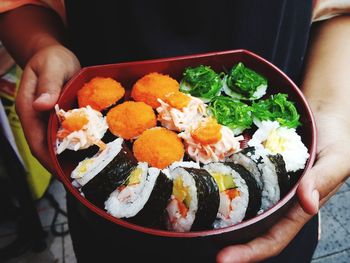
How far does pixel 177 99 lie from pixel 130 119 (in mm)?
179

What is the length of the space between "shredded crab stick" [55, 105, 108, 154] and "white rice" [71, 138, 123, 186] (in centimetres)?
5

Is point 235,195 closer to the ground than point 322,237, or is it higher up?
Result: higher up

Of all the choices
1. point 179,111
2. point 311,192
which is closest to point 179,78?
point 179,111

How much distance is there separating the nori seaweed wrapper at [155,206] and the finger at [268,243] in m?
0.20

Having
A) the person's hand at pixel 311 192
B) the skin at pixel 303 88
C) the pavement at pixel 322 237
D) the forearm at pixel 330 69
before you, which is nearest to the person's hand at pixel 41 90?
the skin at pixel 303 88

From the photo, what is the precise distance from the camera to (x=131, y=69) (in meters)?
1.40

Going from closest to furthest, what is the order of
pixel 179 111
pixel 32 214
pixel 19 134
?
pixel 179 111, pixel 32 214, pixel 19 134

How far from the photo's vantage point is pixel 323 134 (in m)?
1.27

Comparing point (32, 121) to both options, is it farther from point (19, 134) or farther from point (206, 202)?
point (19, 134)

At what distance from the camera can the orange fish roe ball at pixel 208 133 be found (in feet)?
4.02

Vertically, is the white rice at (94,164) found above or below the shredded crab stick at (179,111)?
below

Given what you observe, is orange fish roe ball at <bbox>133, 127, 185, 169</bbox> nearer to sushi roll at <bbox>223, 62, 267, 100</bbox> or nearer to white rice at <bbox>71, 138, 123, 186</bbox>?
white rice at <bbox>71, 138, 123, 186</bbox>

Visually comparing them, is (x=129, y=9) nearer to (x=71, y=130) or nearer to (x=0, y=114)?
(x=71, y=130)

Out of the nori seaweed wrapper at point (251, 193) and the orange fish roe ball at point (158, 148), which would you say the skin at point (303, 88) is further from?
the orange fish roe ball at point (158, 148)
